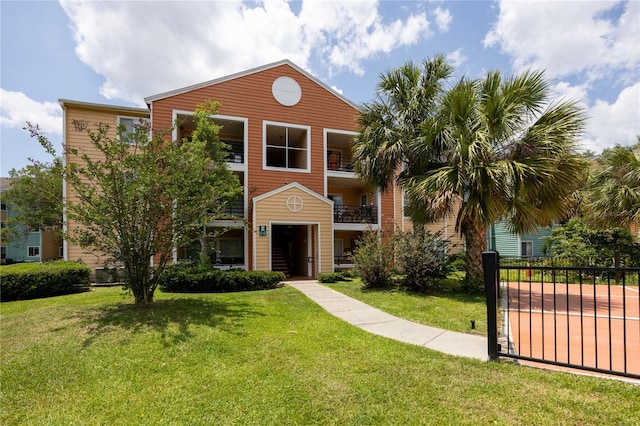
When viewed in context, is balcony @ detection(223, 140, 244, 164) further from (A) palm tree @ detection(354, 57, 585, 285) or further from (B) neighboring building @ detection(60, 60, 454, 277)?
(A) palm tree @ detection(354, 57, 585, 285)

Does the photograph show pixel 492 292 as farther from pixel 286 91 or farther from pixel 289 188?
pixel 286 91

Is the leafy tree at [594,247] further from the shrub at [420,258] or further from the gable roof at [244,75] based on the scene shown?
the gable roof at [244,75]

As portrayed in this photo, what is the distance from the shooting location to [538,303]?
9.20 m

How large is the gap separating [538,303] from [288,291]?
7.99 metres

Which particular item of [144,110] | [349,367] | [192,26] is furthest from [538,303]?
[144,110]

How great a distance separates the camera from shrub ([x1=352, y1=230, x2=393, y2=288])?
11.5 m

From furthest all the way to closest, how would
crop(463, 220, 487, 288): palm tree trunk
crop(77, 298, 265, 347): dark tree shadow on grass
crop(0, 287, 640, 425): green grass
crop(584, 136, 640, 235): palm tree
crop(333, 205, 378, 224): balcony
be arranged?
crop(333, 205, 378, 224): balcony → crop(584, 136, 640, 235): palm tree → crop(463, 220, 487, 288): palm tree trunk → crop(77, 298, 265, 347): dark tree shadow on grass → crop(0, 287, 640, 425): green grass

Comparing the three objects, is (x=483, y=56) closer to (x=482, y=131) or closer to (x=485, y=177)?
(x=482, y=131)

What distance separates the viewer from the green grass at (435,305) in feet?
23.1

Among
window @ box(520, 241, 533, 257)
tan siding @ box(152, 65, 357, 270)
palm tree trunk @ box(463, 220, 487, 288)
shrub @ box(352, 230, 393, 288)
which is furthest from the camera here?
window @ box(520, 241, 533, 257)

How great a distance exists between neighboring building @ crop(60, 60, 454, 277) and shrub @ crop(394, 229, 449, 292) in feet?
9.58

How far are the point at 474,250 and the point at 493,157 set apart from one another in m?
3.21

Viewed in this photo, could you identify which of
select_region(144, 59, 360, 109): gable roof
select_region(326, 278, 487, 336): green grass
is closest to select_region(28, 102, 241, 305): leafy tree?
select_region(326, 278, 487, 336): green grass

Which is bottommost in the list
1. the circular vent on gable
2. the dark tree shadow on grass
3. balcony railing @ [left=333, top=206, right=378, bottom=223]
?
the dark tree shadow on grass
